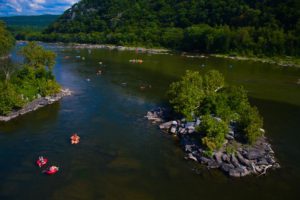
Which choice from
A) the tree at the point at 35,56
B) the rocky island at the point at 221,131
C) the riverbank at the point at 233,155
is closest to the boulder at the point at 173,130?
the rocky island at the point at 221,131

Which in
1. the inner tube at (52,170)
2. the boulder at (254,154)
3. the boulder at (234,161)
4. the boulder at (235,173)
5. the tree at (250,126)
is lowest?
the inner tube at (52,170)

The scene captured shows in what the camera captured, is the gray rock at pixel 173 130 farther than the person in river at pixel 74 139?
Yes

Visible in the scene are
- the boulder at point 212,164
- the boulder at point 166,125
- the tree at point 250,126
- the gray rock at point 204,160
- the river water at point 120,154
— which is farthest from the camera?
the boulder at point 166,125

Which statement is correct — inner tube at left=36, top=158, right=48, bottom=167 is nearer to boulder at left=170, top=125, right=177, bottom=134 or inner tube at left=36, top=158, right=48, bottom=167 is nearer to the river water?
the river water

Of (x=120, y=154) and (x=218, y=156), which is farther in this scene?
(x=120, y=154)

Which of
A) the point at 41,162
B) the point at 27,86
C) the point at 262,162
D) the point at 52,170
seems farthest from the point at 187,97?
the point at 27,86

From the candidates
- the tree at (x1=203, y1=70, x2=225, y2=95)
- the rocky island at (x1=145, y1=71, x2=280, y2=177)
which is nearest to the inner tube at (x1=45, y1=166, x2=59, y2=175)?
the rocky island at (x1=145, y1=71, x2=280, y2=177)

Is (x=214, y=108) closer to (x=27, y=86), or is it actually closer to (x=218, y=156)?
(x=218, y=156)

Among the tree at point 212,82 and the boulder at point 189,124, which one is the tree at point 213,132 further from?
→ the tree at point 212,82
